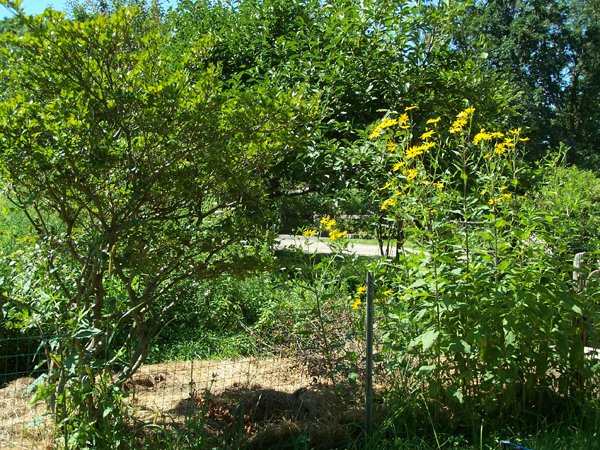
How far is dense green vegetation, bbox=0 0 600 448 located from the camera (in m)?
3.04

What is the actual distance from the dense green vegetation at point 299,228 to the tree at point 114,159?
12 mm

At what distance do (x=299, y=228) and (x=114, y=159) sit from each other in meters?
1.40

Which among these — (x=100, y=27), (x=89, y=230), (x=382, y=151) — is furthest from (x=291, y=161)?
(x=100, y=27)

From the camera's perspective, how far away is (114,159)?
3098 mm

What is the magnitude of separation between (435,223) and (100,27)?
7.18ft

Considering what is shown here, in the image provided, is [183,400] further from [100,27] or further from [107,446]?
[100,27]

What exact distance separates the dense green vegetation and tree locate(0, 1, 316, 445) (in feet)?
0.04

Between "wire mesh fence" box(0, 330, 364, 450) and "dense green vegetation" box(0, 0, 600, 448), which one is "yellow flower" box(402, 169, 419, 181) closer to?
"dense green vegetation" box(0, 0, 600, 448)

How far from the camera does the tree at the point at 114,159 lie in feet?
9.70

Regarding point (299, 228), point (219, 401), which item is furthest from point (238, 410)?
point (299, 228)

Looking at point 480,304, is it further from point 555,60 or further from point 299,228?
point 555,60

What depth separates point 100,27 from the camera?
117 inches

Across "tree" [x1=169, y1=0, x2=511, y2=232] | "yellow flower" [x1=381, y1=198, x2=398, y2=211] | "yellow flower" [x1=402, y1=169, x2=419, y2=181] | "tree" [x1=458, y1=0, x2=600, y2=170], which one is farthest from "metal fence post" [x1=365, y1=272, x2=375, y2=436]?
"tree" [x1=458, y1=0, x2=600, y2=170]

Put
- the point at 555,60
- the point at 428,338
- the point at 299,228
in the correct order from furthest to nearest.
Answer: the point at 555,60 < the point at 299,228 < the point at 428,338
